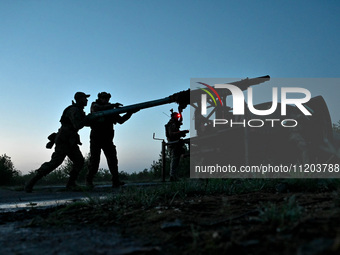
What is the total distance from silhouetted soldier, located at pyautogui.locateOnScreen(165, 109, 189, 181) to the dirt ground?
7469mm

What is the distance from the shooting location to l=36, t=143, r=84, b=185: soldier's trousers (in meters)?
8.41

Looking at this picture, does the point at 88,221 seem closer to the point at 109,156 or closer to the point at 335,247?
the point at 335,247

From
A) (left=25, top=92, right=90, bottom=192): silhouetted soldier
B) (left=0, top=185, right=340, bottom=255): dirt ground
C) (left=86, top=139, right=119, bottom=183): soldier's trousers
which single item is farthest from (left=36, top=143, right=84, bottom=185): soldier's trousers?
(left=0, top=185, right=340, bottom=255): dirt ground

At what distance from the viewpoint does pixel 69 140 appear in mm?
8648

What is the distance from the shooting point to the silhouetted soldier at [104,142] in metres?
9.24

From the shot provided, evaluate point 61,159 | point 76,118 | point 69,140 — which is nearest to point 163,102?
point 76,118

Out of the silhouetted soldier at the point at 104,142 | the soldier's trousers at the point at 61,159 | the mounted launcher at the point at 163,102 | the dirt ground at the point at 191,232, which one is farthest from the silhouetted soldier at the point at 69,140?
the dirt ground at the point at 191,232

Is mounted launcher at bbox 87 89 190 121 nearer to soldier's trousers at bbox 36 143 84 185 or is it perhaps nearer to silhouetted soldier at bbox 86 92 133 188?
silhouetted soldier at bbox 86 92 133 188

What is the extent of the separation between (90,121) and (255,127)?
440 cm

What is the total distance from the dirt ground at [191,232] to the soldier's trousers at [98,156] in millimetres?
5568

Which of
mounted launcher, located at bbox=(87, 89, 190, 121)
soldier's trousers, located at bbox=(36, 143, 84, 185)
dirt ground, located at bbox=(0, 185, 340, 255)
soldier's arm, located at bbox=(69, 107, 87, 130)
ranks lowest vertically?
dirt ground, located at bbox=(0, 185, 340, 255)

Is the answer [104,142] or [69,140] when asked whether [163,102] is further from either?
[69,140]

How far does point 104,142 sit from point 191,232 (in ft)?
23.6

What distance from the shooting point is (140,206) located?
13.1 ft
